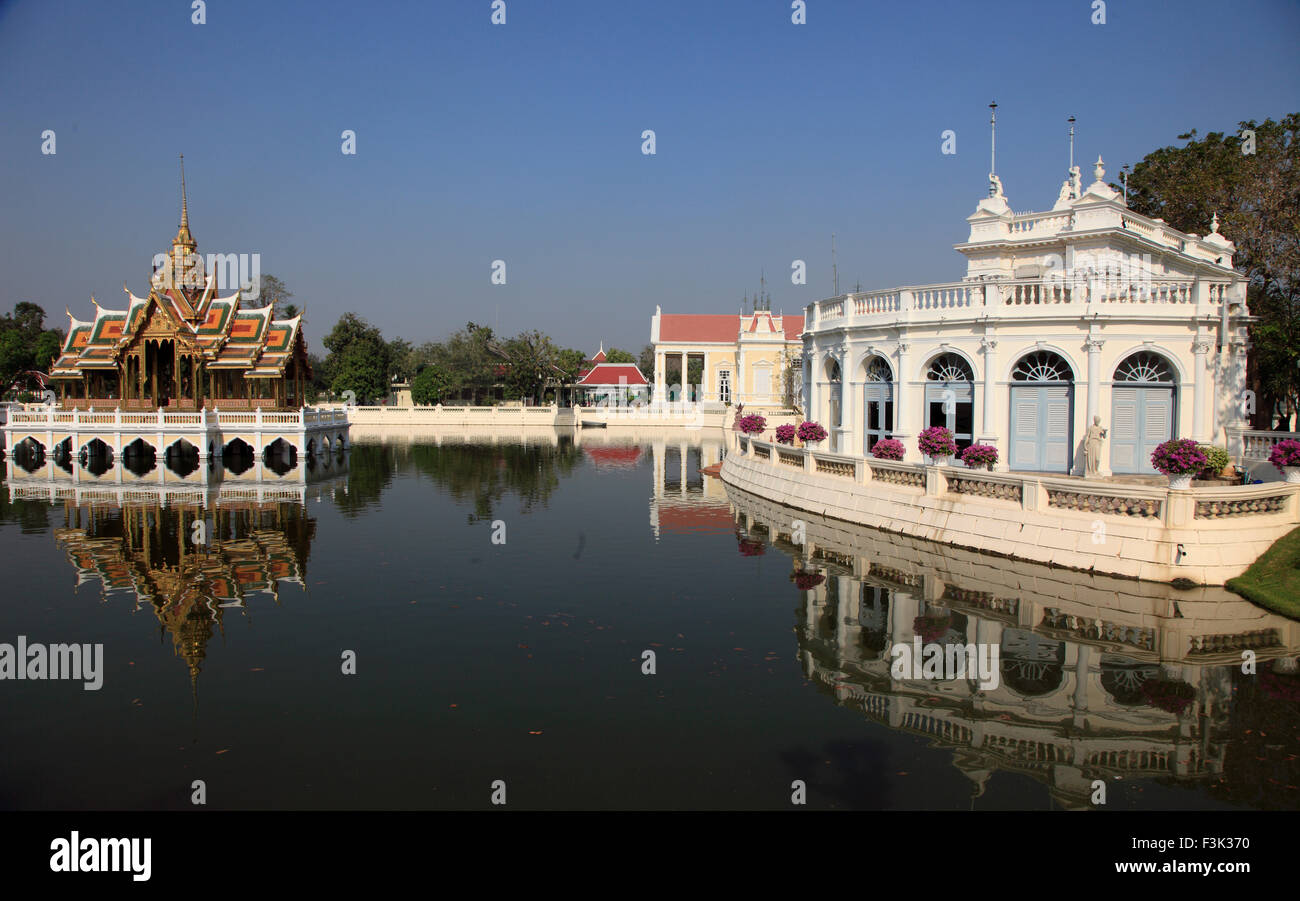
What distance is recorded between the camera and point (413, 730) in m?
8.51

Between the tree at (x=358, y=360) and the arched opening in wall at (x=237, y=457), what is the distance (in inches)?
1323

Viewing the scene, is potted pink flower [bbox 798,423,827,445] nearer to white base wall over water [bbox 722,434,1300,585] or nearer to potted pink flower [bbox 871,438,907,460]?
potted pink flower [bbox 871,438,907,460]

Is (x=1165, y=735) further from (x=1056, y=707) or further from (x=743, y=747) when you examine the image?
(x=743, y=747)

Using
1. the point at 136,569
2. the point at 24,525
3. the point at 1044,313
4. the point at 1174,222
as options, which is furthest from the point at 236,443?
the point at 1174,222

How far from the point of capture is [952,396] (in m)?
20.6

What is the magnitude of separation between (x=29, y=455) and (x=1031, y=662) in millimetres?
46289

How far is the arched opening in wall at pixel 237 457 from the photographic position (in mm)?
34812

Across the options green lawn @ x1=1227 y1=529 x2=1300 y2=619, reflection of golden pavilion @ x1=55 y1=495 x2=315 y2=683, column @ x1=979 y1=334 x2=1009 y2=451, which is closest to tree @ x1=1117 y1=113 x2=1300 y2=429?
column @ x1=979 y1=334 x2=1009 y2=451

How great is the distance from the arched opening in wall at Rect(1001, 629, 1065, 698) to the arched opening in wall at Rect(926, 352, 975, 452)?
9.50 m

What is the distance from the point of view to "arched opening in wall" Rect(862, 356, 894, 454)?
2241cm

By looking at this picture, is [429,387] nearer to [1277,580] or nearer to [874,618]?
[874,618]

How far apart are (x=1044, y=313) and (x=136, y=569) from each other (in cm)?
1930

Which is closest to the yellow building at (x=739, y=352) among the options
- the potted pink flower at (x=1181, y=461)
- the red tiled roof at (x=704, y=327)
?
the red tiled roof at (x=704, y=327)

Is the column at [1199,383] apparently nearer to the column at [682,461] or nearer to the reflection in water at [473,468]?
the column at [682,461]
